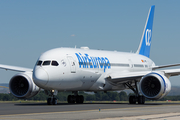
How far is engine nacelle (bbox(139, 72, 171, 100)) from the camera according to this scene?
26078mm

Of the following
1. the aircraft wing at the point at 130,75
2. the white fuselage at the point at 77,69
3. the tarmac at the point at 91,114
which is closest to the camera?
the tarmac at the point at 91,114

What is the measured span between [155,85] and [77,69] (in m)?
6.31

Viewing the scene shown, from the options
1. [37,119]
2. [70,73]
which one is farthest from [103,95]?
[37,119]

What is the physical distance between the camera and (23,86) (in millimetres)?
28516

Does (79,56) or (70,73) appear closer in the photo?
(70,73)

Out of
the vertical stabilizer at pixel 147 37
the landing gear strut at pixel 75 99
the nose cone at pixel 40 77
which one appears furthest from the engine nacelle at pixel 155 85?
the vertical stabilizer at pixel 147 37

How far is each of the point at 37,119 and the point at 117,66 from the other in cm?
1983

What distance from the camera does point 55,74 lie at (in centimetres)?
2467

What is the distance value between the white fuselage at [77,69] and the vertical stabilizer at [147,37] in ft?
24.4

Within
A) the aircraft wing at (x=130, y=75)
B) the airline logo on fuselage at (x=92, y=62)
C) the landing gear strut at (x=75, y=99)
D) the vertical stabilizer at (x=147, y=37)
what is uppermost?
the vertical stabilizer at (x=147, y=37)

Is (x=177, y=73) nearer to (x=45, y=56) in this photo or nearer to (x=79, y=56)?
(x=79, y=56)

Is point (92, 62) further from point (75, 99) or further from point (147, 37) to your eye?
point (147, 37)

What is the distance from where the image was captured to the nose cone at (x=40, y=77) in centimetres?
2377

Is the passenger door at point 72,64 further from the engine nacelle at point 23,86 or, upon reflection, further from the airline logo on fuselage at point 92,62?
the engine nacelle at point 23,86
